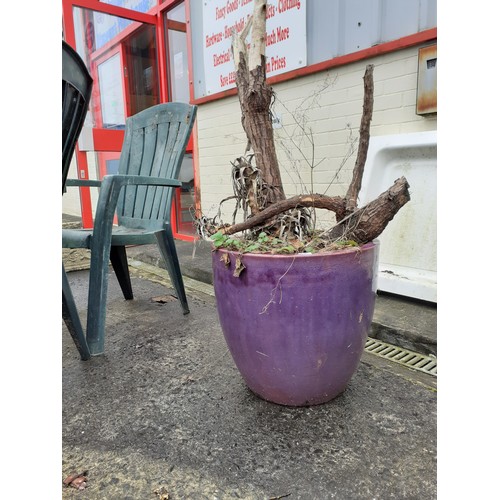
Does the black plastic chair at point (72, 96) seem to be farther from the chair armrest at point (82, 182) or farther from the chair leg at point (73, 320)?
the chair armrest at point (82, 182)

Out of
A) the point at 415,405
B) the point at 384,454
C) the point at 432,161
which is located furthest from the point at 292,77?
the point at 384,454

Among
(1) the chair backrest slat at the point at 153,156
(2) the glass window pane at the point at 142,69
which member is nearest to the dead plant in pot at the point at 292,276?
(1) the chair backrest slat at the point at 153,156

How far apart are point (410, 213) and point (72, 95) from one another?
5.44 feet

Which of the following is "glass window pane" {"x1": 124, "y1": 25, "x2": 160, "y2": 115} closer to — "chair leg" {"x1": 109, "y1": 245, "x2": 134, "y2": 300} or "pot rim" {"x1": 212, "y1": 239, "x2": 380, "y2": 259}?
"chair leg" {"x1": 109, "y1": 245, "x2": 134, "y2": 300}

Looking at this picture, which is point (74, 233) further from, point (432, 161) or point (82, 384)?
point (432, 161)

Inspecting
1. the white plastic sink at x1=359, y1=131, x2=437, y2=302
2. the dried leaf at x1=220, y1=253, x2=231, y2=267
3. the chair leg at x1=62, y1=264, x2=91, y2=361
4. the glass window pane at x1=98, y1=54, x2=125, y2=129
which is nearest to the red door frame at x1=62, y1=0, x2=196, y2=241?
the glass window pane at x1=98, y1=54, x2=125, y2=129

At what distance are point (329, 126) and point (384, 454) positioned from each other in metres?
1.93

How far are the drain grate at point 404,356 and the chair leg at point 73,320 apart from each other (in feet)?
3.97

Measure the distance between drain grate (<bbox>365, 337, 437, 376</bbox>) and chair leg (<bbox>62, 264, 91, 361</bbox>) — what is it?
1.21m

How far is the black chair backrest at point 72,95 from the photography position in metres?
1.13

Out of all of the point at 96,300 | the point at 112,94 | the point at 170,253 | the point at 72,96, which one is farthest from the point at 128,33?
the point at 96,300

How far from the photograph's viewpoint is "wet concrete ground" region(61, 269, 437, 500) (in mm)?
888

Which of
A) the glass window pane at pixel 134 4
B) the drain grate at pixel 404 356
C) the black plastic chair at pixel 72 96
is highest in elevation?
the glass window pane at pixel 134 4

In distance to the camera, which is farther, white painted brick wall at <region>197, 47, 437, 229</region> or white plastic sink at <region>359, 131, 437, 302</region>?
white painted brick wall at <region>197, 47, 437, 229</region>
